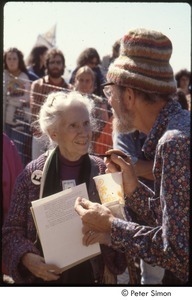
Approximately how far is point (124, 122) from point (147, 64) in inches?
12.0

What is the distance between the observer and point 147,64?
214cm

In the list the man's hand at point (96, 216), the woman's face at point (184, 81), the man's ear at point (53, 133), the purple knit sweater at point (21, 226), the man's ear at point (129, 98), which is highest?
the man's ear at point (129, 98)

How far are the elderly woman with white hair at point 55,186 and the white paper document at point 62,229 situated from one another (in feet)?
0.25

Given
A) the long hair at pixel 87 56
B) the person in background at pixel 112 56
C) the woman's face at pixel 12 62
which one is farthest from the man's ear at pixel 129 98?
the woman's face at pixel 12 62

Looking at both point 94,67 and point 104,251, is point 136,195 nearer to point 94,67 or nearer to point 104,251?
point 104,251

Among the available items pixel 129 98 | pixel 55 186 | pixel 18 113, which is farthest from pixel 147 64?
pixel 18 113

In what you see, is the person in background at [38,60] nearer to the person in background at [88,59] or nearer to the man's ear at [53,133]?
the person in background at [88,59]

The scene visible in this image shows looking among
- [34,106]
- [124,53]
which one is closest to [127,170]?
[124,53]

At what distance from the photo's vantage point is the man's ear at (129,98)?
7.18 ft

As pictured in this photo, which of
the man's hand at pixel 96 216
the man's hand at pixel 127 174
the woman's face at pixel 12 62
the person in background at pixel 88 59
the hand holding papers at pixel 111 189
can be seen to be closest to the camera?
the man's hand at pixel 96 216

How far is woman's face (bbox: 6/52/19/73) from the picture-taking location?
600cm

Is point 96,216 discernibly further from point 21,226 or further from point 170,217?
point 21,226

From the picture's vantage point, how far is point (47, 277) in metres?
2.42

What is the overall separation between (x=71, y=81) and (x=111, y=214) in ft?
12.5
